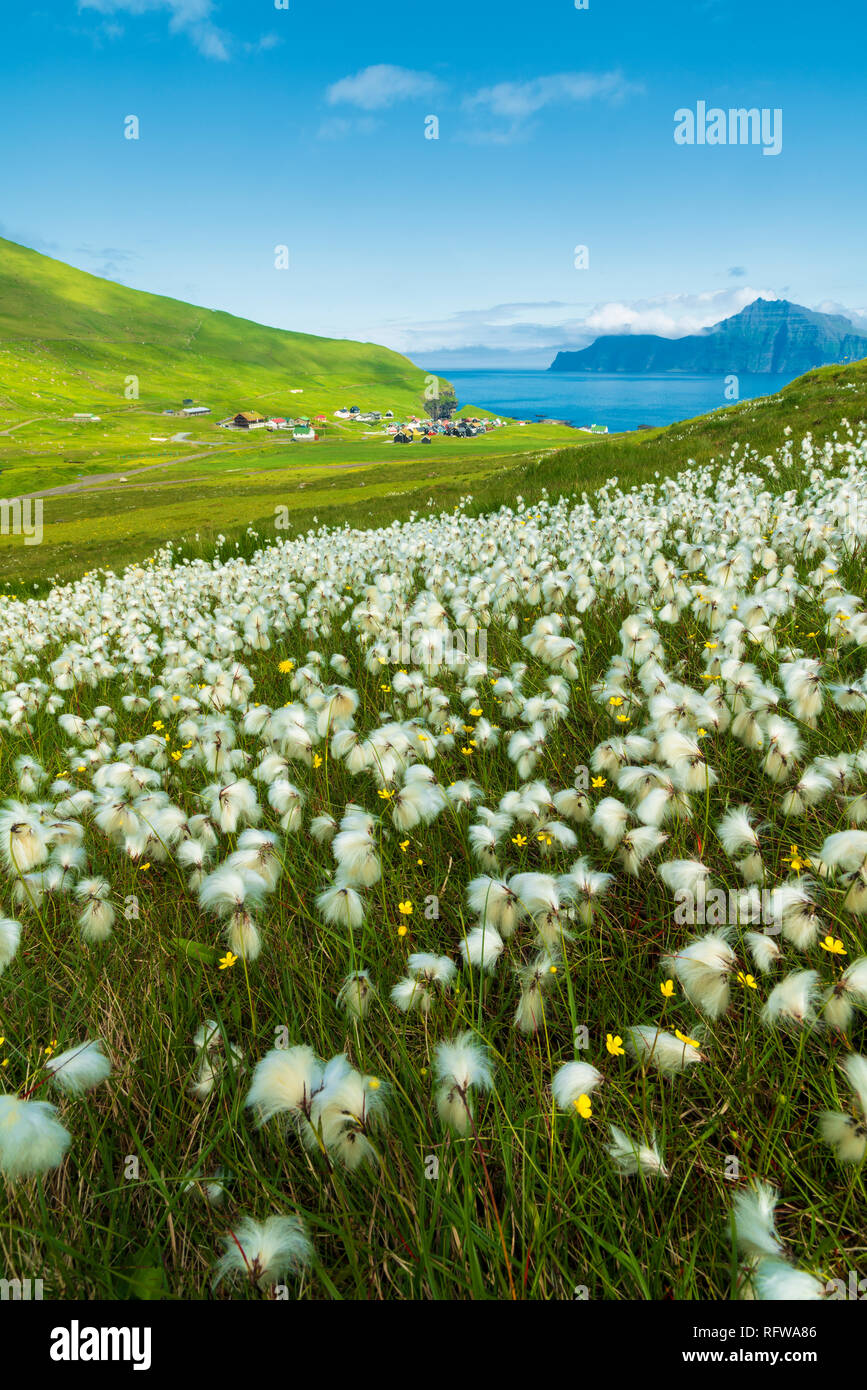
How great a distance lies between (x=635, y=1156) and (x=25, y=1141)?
151cm

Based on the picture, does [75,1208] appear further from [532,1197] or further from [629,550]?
[629,550]

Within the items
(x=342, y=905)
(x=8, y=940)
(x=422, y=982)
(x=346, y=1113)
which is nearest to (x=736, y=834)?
(x=422, y=982)

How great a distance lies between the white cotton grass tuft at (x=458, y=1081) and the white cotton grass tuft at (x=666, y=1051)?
463 millimetres

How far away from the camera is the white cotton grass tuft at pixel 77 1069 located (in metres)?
1.80

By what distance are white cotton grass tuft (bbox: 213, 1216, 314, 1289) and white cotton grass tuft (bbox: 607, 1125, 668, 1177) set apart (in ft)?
2.63

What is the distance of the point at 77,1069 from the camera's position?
1827mm

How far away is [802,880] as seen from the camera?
227 centimetres

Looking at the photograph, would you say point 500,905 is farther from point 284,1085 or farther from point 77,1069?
point 77,1069

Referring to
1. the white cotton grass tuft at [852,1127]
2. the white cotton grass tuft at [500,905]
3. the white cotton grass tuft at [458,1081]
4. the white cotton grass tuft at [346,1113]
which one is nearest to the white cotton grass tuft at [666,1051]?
the white cotton grass tuft at [852,1127]

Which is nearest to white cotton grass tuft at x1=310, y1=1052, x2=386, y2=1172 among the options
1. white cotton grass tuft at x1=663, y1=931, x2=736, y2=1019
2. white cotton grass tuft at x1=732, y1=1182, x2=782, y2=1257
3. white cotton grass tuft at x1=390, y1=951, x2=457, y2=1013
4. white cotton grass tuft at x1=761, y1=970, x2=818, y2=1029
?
→ white cotton grass tuft at x1=390, y1=951, x2=457, y2=1013

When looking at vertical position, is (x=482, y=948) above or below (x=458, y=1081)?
above

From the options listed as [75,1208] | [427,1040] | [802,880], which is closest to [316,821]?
[427,1040]

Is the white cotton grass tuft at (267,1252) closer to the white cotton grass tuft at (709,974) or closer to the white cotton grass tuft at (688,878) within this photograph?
the white cotton grass tuft at (709,974)

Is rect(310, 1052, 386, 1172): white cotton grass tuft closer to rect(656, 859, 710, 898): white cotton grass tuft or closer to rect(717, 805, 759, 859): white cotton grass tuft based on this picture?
rect(656, 859, 710, 898): white cotton grass tuft
